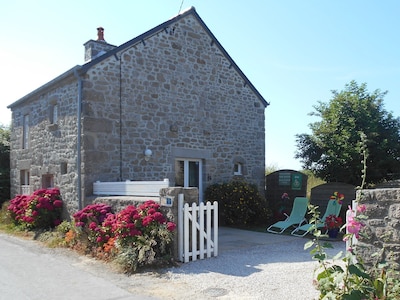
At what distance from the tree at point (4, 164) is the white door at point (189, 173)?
7.72 metres

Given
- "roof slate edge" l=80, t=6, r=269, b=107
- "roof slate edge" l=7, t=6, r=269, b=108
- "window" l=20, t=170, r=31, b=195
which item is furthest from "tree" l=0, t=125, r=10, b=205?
"roof slate edge" l=80, t=6, r=269, b=107

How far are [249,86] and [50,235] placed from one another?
8767mm

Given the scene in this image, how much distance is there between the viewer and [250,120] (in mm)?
14305

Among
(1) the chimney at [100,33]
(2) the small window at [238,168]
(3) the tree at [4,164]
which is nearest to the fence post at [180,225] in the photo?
(2) the small window at [238,168]

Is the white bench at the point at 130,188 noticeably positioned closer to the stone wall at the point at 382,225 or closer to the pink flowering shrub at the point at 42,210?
the pink flowering shrub at the point at 42,210

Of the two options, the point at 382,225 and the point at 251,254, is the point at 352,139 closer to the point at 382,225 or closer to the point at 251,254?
the point at 251,254

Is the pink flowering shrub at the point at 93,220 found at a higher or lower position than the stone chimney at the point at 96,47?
lower

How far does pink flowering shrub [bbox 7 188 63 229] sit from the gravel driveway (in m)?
2.25

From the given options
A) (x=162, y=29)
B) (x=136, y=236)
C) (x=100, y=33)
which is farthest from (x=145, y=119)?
(x=136, y=236)

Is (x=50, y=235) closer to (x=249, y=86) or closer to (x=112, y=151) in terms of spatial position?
(x=112, y=151)

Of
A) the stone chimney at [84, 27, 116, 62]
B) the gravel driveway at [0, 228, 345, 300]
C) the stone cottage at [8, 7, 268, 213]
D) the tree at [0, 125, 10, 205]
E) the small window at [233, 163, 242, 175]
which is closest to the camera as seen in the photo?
the gravel driveway at [0, 228, 345, 300]

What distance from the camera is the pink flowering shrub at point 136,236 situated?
626 centimetres

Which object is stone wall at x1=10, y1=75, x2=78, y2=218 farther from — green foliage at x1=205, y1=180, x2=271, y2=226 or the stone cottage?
green foliage at x1=205, y1=180, x2=271, y2=226

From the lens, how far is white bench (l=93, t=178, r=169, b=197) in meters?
7.91
